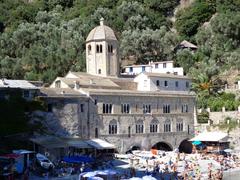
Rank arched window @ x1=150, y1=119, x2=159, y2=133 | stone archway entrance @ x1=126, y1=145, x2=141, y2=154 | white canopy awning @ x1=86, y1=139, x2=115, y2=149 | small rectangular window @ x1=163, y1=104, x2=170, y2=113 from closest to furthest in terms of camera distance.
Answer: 1. white canopy awning @ x1=86, y1=139, x2=115, y2=149
2. stone archway entrance @ x1=126, y1=145, x2=141, y2=154
3. arched window @ x1=150, y1=119, x2=159, y2=133
4. small rectangular window @ x1=163, y1=104, x2=170, y2=113

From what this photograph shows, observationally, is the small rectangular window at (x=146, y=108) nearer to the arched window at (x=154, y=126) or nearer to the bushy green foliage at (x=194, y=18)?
the arched window at (x=154, y=126)

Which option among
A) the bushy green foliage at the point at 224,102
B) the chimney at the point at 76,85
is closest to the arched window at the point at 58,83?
the chimney at the point at 76,85

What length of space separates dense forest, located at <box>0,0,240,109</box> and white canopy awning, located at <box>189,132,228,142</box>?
34.0ft

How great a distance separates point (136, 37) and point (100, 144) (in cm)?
4522

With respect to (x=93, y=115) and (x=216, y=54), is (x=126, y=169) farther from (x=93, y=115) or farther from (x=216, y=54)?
(x=216, y=54)

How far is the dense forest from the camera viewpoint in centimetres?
8506

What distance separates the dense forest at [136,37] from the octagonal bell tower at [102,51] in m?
17.8

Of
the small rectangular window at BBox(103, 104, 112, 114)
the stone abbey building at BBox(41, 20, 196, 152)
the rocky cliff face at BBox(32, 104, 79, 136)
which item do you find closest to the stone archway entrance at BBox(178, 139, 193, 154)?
the stone abbey building at BBox(41, 20, 196, 152)

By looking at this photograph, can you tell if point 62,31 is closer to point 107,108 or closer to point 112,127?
point 107,108

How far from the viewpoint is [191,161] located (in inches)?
2181

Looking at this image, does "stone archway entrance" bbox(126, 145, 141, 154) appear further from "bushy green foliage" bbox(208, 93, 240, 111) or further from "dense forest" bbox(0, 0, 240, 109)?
"dense forest" bbox(0, 0, 240, 109)

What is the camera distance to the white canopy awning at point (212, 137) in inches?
2472

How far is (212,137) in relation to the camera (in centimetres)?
6347

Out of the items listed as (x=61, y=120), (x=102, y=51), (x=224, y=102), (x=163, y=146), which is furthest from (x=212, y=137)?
(x=61, y=120)
